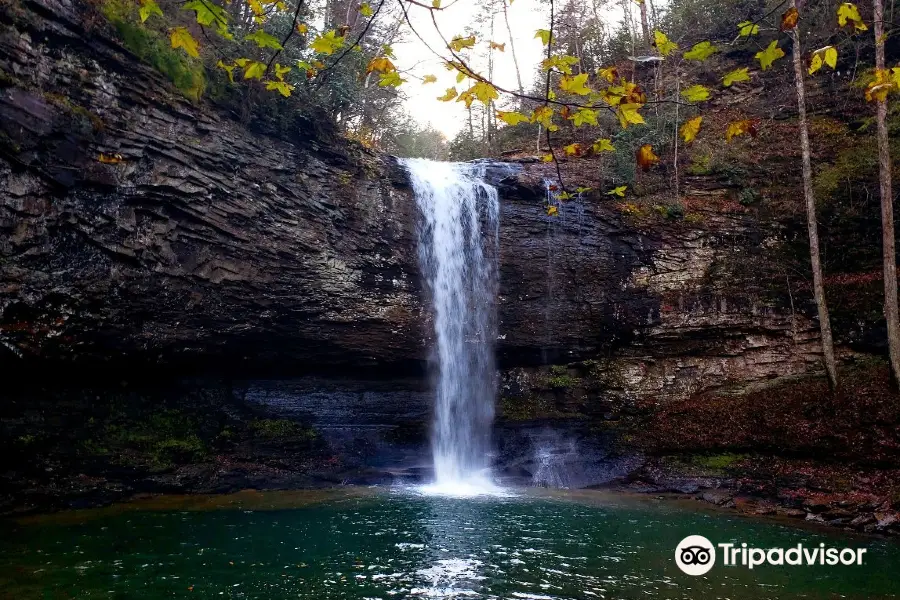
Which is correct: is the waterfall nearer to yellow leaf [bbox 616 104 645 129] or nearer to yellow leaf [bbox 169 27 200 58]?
yellow leaf [bbox 169 27 200 58]

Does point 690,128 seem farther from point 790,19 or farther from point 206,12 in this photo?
point 206,12

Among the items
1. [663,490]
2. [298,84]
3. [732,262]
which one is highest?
[298,84]

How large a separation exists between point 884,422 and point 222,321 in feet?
45.9

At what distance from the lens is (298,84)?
13844 mm

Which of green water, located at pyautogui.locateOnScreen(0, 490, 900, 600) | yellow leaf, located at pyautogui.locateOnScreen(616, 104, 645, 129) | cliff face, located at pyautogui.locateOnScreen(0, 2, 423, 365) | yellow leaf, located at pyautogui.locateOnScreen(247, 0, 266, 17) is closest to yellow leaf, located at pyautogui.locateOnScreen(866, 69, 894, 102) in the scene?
yellow leaf, located at pyautogui.locateOnScreen(616, 104, 645, 129)

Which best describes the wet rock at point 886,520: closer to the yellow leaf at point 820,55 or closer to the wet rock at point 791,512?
the wet rock at point 791,512

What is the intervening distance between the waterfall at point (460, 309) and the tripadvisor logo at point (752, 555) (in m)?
6.85

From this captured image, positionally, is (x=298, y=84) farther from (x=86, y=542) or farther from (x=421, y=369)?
(x=86, y=542)

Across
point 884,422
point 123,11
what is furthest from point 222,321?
point 884,422

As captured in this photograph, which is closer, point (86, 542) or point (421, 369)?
point (86, 542)

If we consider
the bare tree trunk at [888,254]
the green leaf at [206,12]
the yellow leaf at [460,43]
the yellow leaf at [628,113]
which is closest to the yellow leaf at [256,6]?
the green leaf at [206,12]

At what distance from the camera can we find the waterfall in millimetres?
14734

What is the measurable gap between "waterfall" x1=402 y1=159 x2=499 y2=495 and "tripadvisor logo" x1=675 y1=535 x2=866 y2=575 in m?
6.85

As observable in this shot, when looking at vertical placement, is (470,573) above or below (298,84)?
below
